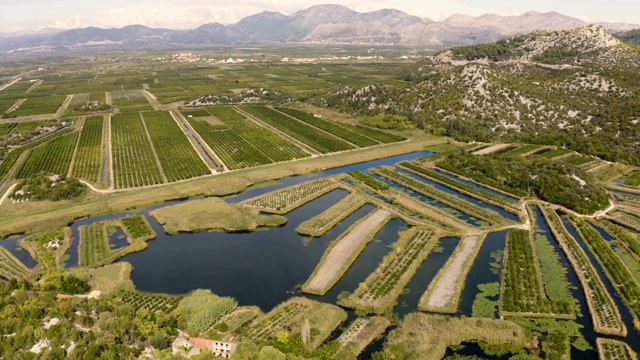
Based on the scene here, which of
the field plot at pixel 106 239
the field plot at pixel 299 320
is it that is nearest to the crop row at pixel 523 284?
the field plot at pixel 299 320

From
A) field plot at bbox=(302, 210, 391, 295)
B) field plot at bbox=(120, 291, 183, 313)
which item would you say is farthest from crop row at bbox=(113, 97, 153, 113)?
field plot at bbox=(302, 210, 391, 295)

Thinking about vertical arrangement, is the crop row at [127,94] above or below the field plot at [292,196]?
above

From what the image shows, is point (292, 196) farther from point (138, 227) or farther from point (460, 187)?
point (460, 187)

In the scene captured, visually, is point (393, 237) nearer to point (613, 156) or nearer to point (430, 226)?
point (430, 226)

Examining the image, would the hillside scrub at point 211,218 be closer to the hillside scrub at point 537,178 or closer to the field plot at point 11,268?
the field plot at point 11,268

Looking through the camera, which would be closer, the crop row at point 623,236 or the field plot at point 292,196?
the crop row at point 623,236

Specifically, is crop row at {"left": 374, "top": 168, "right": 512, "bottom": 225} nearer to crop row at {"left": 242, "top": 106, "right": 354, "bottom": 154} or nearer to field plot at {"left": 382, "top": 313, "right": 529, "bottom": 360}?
crop row at {"left": 242, "top": 106, "right": 354, "bottom": 154}

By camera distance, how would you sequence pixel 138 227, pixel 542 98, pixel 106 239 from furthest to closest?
1. pixel 542 98
2. pixel 138 227
3. pixel 106 239

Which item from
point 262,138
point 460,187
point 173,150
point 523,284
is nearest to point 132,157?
point 173,150
